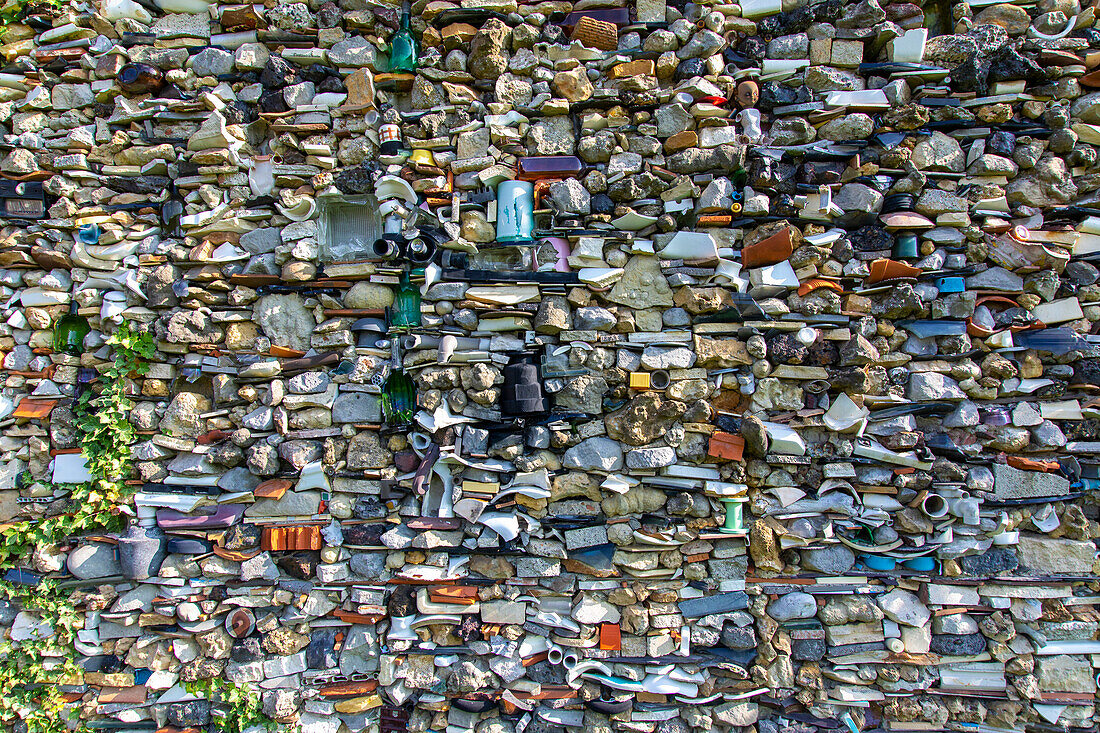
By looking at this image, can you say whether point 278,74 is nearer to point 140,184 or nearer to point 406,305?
point 140,184

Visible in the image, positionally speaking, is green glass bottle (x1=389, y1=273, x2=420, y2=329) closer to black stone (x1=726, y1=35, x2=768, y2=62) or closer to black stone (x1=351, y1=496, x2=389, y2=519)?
black stone (x1=351, y1=496, x2=389, y2=519)

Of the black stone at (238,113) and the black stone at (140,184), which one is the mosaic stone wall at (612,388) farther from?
the black stone at (140,184)

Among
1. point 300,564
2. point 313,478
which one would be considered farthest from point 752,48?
point 300,564

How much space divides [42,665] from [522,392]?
3.89m

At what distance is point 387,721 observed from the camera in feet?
9.78

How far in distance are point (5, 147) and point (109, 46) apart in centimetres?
108

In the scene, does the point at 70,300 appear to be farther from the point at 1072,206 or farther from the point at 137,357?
the point at 1072,206

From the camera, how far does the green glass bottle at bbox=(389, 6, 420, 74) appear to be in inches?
121

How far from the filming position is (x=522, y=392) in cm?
284

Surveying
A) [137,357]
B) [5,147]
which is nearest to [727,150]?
[137,357]

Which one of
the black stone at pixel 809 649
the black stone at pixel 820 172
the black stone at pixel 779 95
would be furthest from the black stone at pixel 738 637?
the black stone at pixel 779 95

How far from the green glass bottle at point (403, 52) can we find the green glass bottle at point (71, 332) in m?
2.94

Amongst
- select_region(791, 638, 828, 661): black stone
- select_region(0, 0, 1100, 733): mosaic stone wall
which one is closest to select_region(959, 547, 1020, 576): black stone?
select_region(0, 0, 1100, 733): mosaic stone wall

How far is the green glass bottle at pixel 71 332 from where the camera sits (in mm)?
3246
